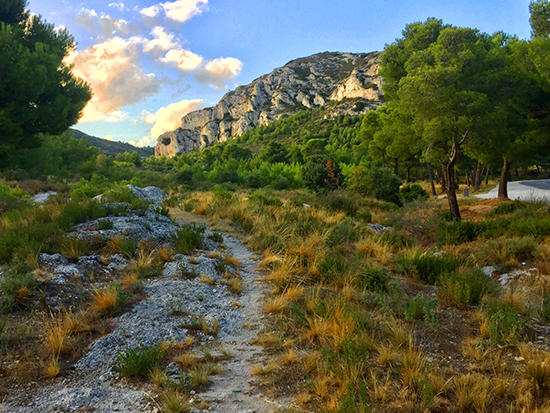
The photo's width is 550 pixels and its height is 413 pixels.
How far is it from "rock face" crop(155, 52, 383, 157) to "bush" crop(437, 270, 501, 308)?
119 meters

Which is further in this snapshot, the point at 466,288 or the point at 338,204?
the point at 338,204

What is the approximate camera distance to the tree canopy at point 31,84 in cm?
1066

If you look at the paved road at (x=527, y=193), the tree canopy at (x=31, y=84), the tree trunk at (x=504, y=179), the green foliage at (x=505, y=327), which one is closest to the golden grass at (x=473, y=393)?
the green foliage at (x=505, y=327)

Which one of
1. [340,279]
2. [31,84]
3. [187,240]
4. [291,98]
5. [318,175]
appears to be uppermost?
[291,98]

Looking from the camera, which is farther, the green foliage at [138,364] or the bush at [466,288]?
the bush at [466,288]

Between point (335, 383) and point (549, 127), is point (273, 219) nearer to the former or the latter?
point (335, 383)

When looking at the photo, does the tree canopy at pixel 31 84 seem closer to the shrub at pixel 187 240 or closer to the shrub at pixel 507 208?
the shrub at pixel 187 240

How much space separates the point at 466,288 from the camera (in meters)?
5.49

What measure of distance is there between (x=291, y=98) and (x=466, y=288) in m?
167

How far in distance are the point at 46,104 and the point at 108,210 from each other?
5.91m

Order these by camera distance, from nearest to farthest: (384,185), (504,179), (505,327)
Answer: (505,327), (504,179), (384,185)

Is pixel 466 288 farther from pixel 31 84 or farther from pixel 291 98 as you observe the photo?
pixel 291 98

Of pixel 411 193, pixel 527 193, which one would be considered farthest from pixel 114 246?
pixel 527 193

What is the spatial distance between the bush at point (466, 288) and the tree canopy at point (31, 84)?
12.9m
